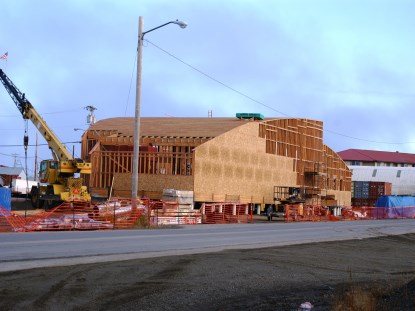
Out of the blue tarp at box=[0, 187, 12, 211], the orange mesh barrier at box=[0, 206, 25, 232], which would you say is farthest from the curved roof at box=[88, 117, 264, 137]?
the orange mesh barrier at box=[0, 206, 25, 232]

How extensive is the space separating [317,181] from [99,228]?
135ft

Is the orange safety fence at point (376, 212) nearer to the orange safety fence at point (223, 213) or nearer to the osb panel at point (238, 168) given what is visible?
the osb panel at point (238, 168)

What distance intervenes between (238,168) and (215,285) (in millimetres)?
39795

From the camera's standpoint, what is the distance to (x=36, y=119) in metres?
39.9

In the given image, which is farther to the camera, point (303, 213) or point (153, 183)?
point (303, 213)

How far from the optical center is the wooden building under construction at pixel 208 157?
4594 centimetres

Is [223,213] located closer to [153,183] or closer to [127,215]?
[153,183]

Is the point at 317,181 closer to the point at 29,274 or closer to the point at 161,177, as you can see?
the point at 161,177

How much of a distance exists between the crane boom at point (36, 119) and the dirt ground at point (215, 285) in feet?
86.0

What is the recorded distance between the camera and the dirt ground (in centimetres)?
843

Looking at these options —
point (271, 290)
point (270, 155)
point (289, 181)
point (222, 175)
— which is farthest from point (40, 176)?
point (271, 290)

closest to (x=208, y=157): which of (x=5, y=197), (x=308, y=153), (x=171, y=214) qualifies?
(x=171, y=214)

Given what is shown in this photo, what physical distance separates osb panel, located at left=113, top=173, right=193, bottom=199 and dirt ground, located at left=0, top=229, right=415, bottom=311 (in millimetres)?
29462

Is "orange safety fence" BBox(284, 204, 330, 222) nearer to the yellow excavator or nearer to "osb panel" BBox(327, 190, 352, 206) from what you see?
the yellow excavator
